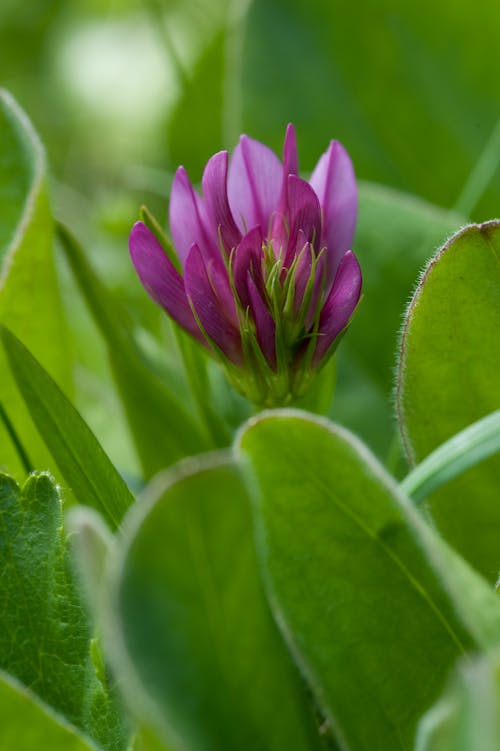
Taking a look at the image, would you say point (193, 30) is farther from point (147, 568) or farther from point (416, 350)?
point (147, 568)

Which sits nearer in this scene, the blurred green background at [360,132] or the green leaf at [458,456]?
the green leaf at [458,456]

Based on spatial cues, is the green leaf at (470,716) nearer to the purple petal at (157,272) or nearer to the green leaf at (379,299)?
the purple petal at (157,272)

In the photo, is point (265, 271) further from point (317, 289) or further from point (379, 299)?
point (379, 299)

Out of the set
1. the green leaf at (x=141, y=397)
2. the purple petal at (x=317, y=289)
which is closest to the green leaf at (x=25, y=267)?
the green leaf at (x=141, y=397)

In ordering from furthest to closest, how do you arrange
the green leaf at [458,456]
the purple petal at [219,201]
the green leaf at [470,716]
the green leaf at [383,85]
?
the green leaf at [383,85] < the purple petal at [219,201] < the green leaf at [458,456] < the green leaf at [470,716]

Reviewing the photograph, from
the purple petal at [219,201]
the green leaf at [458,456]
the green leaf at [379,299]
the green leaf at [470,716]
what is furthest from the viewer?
the green leaf at [379,299]

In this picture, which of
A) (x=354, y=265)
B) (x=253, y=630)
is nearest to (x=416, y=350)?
(x=354, y=265)
